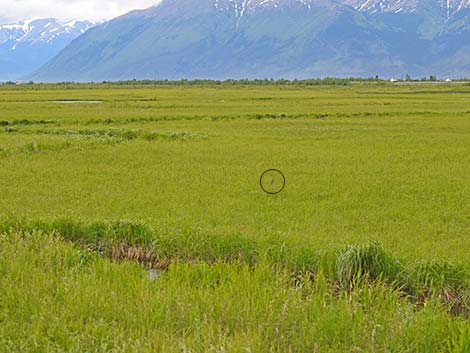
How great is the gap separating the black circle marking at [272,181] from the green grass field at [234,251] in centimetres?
24

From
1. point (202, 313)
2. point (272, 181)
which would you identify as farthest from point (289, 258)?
point (272, 181)

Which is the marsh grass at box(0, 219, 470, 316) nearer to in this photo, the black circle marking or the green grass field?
the green grass field

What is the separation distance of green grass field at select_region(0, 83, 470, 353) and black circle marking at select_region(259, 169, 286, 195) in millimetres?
236

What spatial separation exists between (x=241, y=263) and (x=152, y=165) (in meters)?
8.10

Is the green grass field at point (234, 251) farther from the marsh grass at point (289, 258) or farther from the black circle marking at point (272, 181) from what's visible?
the black circle marking at point (272, 181)

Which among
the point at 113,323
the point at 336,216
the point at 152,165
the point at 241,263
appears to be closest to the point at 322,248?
the point at 241,263

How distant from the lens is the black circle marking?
12281 millimetres

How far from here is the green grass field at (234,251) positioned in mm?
5598

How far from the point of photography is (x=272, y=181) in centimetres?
1327

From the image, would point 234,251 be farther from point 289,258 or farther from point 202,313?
point 202,313

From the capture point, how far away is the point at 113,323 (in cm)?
570

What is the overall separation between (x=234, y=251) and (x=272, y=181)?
516 cm

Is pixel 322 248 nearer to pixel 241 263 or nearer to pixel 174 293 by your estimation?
pixel 241 263

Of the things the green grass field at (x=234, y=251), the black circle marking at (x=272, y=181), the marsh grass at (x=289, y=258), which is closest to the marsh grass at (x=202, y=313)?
the green grass field at (x=234, y=251)
